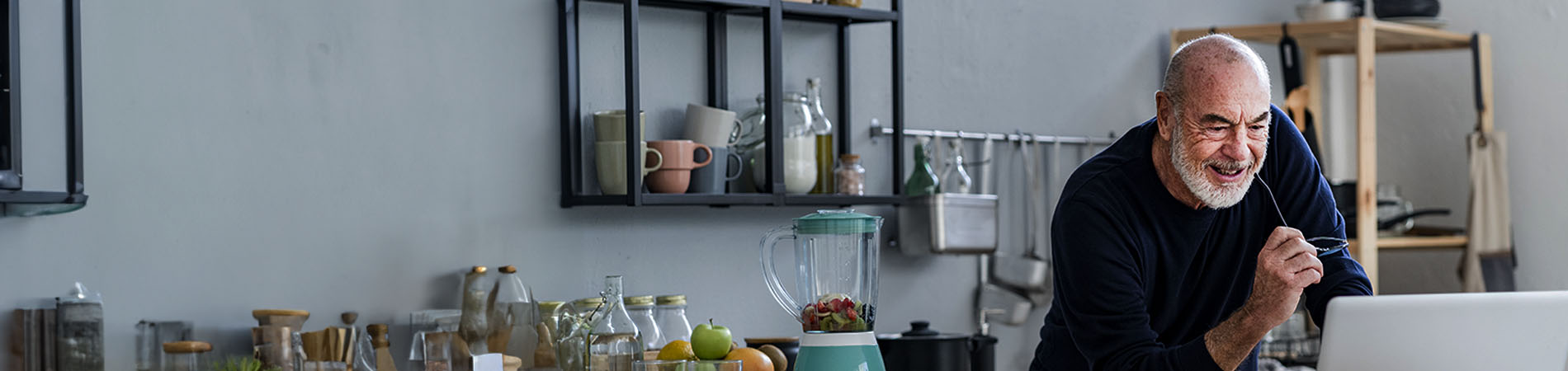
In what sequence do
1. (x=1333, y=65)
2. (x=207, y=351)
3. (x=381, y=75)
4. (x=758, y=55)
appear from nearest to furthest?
1. (x=207, y=351)
2. (x=381, y=75)
3. (x=758, y=55)
4. (x=1333, y=65)

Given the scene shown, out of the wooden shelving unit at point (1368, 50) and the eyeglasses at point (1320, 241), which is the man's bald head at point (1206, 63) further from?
the wooden shelving unit at point (1368, 50)

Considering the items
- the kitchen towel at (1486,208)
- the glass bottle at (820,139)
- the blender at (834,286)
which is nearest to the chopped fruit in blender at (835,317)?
the blender at (834,286)

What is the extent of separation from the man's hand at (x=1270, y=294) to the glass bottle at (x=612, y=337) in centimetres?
103

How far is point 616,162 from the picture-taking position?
2.61m

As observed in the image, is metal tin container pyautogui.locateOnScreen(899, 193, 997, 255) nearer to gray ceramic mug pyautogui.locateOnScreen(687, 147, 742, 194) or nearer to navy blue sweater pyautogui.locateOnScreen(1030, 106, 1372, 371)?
gray ceramic mug pyautogui.locateOnScreen(687, 147, 742, 194)

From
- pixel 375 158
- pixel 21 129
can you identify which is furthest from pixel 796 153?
pixel 21 129

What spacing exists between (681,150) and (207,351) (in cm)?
86

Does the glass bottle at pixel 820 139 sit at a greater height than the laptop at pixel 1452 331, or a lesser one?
greater

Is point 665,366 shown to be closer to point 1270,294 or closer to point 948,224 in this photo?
point 1270,294

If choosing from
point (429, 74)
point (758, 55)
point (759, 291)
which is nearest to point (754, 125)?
point (758, 55)

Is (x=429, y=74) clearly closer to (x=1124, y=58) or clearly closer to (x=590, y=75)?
(x=590, y=75)

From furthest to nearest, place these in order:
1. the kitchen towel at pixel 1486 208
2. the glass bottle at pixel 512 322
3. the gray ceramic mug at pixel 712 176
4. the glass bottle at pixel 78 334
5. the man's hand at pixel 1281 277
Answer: the kitchen towel at pixel 1486 208 → the gray ceramic mug at pixel 712 176 → the glass bottle at pixel 512 322 → the glass bottle at pixel 78 334 → the man's hand at pixel 1281 277

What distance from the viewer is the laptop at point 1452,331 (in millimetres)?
1410

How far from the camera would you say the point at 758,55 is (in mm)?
2908
